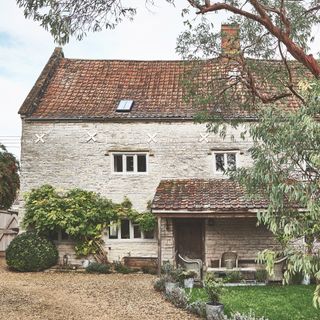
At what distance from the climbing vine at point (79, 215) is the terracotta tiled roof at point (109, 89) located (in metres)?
3.46

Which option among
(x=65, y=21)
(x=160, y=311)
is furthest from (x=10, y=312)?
(x=65, y=21)

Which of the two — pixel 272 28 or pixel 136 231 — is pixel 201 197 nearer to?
pixel 136 231

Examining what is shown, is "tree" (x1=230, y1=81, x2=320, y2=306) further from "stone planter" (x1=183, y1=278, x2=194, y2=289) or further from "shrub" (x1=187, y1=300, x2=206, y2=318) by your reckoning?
"stone planter" (x1=183, y1=278, x2=194, y2=289)

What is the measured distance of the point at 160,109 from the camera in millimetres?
20891

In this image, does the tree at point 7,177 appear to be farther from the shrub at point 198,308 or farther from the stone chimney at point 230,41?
the shrub at point 198,308

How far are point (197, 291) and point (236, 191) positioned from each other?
5.51 m

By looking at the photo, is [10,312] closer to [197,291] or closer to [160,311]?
[160,311]

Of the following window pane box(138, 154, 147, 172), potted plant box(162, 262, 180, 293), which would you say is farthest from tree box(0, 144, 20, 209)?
potted plant box(162, 262, 180, 293)

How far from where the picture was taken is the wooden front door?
1962cm

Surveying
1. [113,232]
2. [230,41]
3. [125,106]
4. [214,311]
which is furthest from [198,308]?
[125,106]

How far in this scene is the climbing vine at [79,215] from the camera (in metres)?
19.1

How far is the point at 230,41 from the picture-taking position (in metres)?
14.2

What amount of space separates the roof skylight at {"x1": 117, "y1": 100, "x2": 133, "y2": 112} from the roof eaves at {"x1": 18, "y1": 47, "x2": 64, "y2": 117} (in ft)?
12.5

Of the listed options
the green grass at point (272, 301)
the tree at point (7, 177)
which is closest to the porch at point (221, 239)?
the green grass at point (272, 301)
